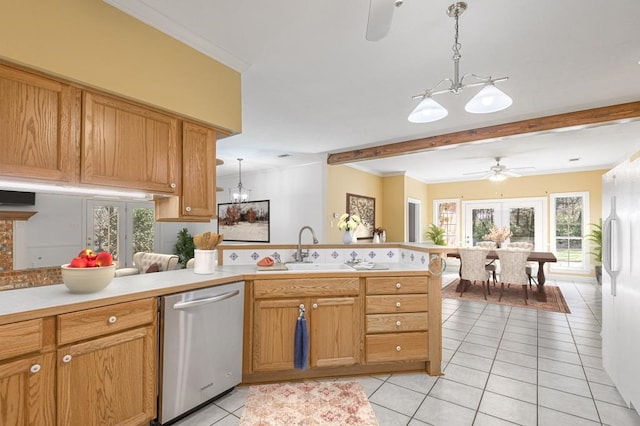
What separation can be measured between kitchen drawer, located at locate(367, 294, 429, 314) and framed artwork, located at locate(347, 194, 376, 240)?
4.03m

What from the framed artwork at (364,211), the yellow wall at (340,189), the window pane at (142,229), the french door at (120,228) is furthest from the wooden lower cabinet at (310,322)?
the window pane at (142,229)

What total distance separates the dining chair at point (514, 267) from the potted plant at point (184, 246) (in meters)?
6.58

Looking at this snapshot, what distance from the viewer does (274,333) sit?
2379 millimetres

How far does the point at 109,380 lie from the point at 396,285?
78.4 inches

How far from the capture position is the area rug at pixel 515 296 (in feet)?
15.6

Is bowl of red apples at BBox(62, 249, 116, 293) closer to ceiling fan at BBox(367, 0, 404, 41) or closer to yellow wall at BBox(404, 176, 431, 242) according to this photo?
ceiling fan at BBox(367, 0, 404, 41)

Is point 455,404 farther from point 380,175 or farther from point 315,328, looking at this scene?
point 380,175

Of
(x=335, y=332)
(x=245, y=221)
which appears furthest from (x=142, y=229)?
(x=335, y=332)

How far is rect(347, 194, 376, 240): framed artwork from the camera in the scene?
6719 mm

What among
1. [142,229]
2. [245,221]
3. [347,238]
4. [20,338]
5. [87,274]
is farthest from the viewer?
[245,221]

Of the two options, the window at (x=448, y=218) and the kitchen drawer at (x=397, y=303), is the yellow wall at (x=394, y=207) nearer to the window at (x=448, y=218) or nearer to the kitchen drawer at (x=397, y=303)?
the window at (x=448, y=218)

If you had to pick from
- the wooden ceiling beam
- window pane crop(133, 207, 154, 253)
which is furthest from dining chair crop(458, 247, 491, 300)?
window pane crop(133, 207, 154, 253)

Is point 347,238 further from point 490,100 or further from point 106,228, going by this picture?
point 106,228

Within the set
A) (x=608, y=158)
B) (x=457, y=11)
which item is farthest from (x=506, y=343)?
(x=608, y=158)
